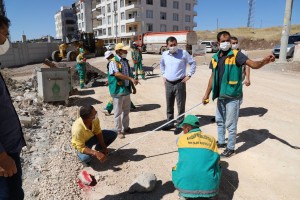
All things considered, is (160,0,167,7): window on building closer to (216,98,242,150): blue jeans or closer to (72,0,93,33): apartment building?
(72,0,93,33): apartment building

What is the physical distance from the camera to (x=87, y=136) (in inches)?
157

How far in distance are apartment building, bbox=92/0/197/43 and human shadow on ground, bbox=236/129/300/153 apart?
49.3 metres

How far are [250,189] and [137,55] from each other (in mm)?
9349

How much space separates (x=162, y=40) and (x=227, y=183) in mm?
32048

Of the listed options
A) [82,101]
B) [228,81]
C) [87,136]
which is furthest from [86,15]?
[228,81]

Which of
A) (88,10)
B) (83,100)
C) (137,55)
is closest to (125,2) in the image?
(88,10)

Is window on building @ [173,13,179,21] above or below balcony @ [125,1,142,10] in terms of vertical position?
below

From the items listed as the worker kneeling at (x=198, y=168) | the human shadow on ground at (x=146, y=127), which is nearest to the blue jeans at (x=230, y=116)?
the worker kneeling at (x=198, y=168)

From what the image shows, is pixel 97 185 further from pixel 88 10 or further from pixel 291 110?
pixel 88 10

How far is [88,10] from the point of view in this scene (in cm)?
7275

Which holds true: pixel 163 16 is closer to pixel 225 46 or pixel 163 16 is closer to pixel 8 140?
pixel 225 46

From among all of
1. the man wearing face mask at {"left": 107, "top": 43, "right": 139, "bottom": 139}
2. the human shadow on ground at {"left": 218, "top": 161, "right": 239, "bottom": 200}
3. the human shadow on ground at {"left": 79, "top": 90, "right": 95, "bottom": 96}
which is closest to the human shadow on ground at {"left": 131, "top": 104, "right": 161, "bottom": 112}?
the man wearing face mask at {"left": 107, "top": 43, "right": 139, "bottom": 139}

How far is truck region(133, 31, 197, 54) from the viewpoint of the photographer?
3191 centimetres

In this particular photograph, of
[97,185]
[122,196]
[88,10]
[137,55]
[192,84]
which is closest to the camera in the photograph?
[122,196]
